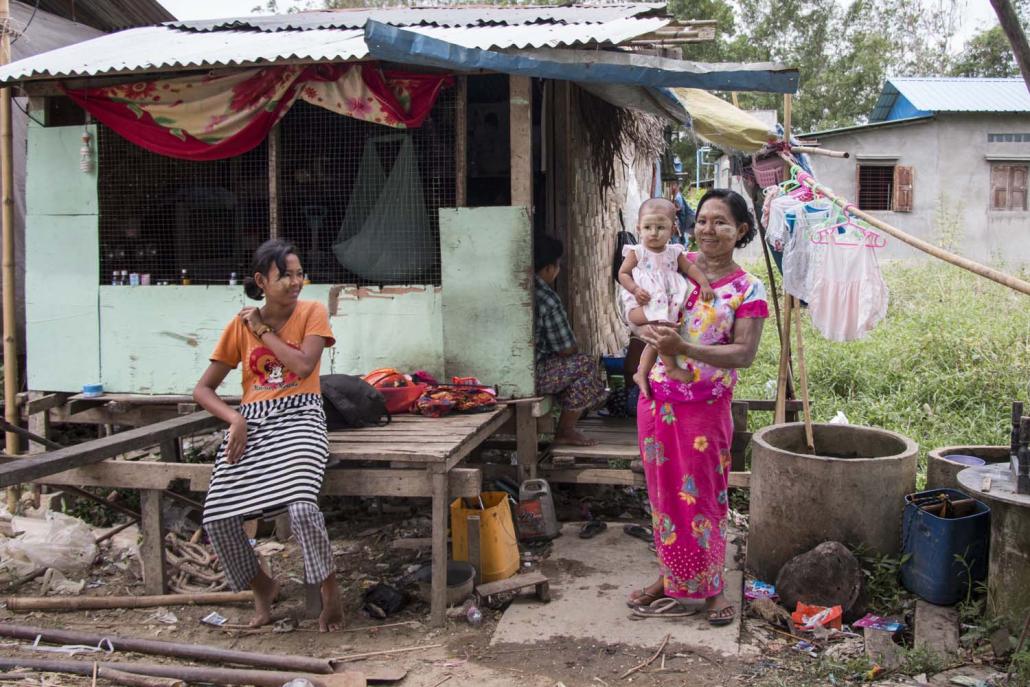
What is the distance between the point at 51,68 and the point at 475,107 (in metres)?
3.20

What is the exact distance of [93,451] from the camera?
164 inches

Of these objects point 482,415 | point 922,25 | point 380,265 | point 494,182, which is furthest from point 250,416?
point 922,25

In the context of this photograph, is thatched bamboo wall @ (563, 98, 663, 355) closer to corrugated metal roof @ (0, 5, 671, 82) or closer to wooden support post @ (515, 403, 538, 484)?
corrugated metal roof @ (0, 5, 671, 82)

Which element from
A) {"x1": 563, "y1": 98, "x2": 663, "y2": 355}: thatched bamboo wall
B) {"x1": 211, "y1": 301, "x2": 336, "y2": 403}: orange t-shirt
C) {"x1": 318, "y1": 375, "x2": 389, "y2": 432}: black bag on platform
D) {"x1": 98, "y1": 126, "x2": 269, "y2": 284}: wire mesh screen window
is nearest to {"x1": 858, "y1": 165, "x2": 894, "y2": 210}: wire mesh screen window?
{"x1": 563, "y1": 98, "x2": 663, "y2": 355}: thatched bamboo wall

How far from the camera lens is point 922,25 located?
2750 centimetres

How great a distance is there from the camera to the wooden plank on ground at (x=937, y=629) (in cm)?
378

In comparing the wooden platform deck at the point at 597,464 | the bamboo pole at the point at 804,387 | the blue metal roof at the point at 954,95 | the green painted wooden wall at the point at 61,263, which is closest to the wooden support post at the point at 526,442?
the wooden platform deck at the point at 597,464

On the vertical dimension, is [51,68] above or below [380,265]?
above

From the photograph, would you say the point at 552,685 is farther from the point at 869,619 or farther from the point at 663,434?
the point at 869,619

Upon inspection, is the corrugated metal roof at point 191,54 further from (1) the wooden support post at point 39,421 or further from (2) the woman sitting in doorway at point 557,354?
(1) the wooden support post at point 39,421

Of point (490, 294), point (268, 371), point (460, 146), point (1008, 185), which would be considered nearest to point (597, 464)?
point (490, 294)

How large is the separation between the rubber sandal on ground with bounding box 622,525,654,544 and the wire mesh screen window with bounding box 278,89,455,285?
2015 mm

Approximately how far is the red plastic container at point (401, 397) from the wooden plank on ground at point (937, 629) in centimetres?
290

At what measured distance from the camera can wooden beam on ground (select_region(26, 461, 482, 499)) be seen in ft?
13.8
